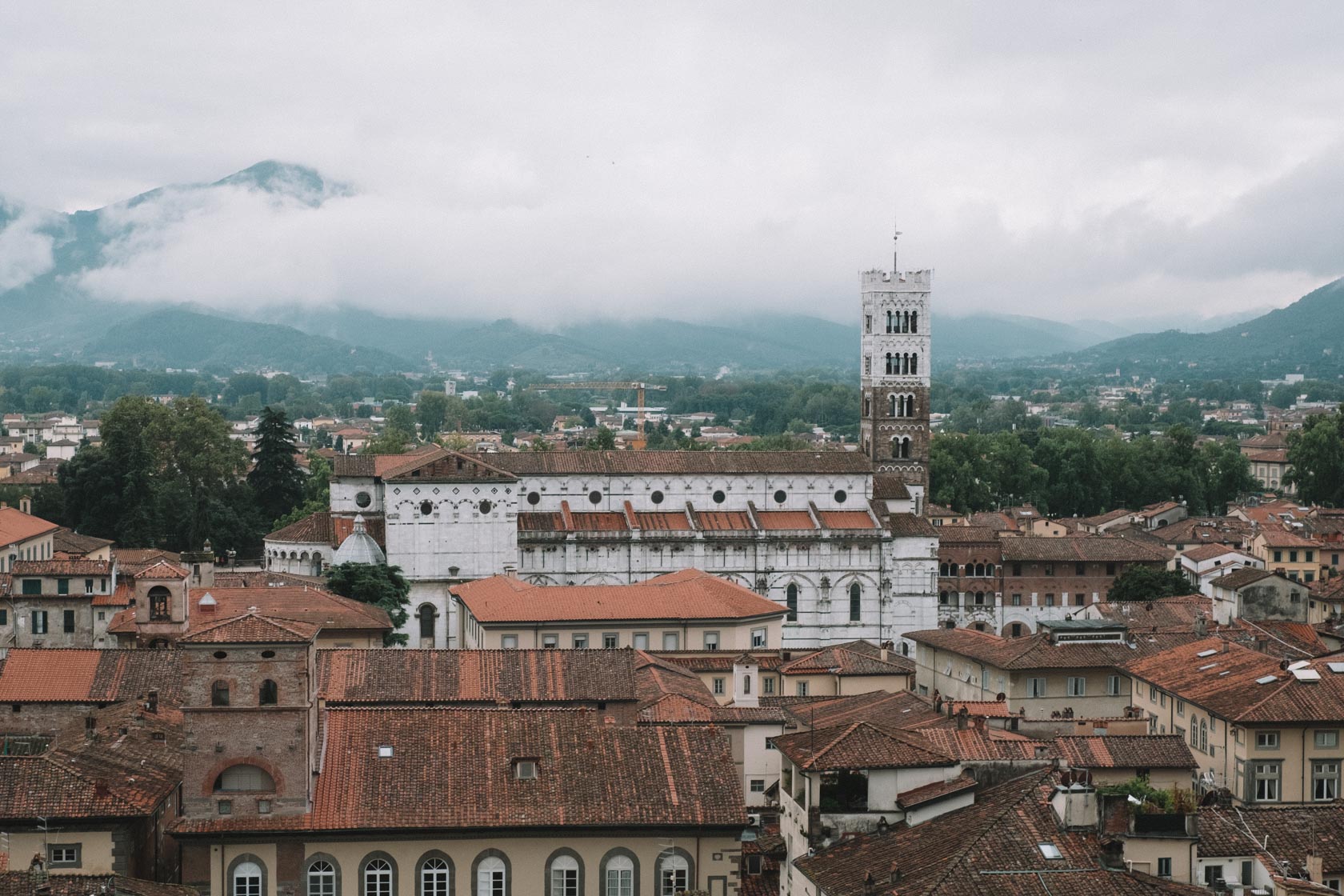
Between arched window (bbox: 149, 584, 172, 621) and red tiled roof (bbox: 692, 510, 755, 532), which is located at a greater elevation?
red tiled roof (bbox: 692, 510, 755, 532)

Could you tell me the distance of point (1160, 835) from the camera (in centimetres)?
3541

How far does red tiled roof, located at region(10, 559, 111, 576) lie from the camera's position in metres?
72.4

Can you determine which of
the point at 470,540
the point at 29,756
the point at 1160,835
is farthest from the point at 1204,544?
the point at 29,756

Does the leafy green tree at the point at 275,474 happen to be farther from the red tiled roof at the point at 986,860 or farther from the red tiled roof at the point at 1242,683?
the red tiled roof at the point at 986,860

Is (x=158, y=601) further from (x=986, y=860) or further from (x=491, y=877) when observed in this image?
(x=986, y=860)

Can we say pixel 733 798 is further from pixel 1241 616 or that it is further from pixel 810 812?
pixel 1241 616

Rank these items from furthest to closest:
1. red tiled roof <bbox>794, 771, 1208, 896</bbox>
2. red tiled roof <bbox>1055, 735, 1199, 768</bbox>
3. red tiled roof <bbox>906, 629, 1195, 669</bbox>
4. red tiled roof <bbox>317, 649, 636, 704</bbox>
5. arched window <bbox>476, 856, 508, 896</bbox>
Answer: red tiled roof <bbox>906, 629, 1195, 669</bbox> < red tiled roof <bbox>317, 649, 636, 704</bbox> < red tiled roof <bbox>1055, 735, 1199, 768</bbox> < arched window <bbox>476, 856, 508, 896</bbox> < red tiled roof <bbox>794, 771, 1208, 896</bbox>

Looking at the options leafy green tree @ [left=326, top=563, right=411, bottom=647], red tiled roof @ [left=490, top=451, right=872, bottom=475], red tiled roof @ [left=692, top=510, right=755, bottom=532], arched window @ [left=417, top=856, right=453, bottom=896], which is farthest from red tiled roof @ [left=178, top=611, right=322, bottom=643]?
red tiled roof @ [left=692, top=510, right=755, bottom=532]

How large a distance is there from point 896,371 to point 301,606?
2137 inches

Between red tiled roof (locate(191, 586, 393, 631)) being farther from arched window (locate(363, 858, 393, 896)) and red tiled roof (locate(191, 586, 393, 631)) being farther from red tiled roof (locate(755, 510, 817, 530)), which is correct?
arched window (locate(363, 858, 393, 896))

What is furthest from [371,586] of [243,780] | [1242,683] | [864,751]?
[864,751]

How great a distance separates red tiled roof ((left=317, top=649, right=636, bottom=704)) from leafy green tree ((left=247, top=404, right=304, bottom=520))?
67997 millimetres

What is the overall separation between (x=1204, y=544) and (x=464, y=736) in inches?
3105

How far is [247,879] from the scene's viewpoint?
3656cm
